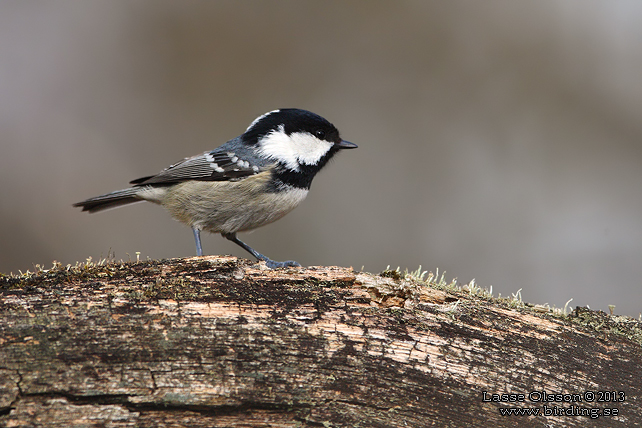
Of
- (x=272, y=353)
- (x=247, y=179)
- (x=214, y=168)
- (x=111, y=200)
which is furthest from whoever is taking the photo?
(x=111, y=200)

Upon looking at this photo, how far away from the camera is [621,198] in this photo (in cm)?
600

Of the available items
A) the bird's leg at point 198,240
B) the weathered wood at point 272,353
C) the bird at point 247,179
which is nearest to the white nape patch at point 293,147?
the bird at point 247,179

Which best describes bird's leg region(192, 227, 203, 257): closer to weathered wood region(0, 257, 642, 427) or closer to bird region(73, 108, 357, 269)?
bird region(73, 108, 357, 269)

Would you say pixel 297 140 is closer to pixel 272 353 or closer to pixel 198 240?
pixel 198 240

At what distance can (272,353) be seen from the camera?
216cm

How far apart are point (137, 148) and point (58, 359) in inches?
171

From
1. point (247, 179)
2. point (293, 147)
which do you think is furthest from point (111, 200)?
point (293, 147)

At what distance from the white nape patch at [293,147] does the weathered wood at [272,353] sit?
4.46 feet

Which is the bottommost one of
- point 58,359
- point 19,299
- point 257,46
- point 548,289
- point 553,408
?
point 58,359

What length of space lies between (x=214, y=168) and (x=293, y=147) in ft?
2.19

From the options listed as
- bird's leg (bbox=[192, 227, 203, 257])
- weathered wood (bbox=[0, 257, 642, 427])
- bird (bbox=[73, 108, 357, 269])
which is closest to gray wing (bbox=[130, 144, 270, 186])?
bird (bbox=[73, 108, 357, 269])

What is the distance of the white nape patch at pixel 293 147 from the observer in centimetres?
378

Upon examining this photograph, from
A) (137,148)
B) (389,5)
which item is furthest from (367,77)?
(137,148)

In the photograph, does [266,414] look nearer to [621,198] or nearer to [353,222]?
[353,222]
